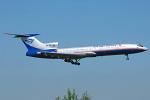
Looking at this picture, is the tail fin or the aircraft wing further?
the tail fin

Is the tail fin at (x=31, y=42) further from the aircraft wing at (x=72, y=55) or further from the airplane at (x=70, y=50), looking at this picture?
the aircraft wing at (x=72, y=55)

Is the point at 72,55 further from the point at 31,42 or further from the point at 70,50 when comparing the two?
the point at 31,42

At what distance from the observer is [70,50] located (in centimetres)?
8162

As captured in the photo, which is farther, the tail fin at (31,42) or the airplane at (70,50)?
the tail fin at (31,42)

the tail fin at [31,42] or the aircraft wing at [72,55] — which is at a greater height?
the tail fin at [31,42]

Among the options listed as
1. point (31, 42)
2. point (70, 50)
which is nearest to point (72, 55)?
point (70, 50)

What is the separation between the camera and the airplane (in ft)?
255

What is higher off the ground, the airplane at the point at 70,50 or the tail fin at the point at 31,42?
the tail fin at the point at 31,42

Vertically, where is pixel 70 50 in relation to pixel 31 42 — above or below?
below

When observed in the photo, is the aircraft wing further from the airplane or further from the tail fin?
the tail fin

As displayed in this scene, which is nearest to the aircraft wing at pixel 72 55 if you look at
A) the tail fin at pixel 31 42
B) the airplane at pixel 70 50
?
the airplane at pixel 70 50

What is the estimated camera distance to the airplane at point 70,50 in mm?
77750

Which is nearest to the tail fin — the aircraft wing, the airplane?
the airplane

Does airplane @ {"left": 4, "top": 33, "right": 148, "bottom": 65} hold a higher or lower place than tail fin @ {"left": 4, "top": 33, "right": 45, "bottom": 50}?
lower
